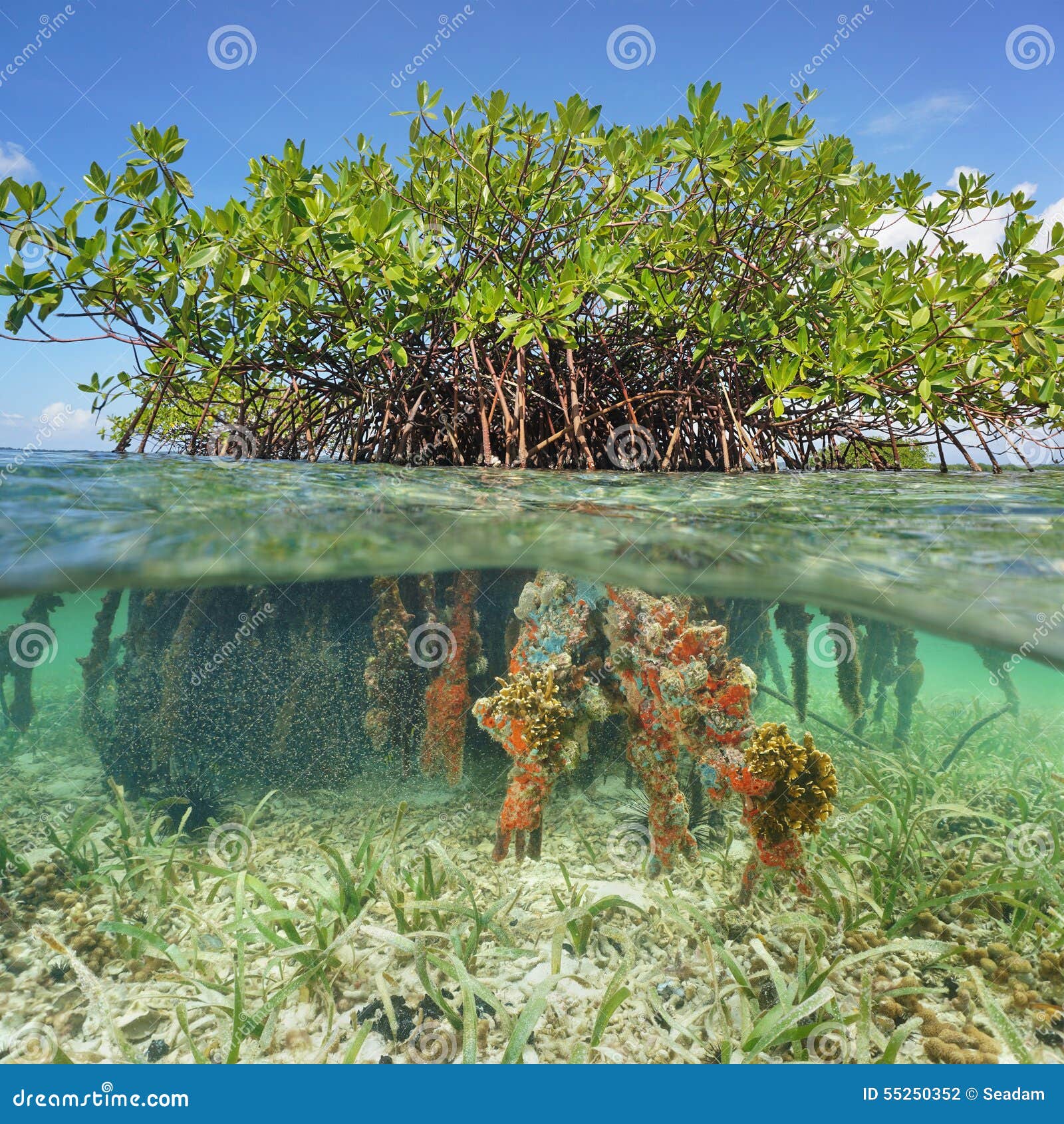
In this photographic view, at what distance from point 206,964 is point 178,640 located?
401 cm

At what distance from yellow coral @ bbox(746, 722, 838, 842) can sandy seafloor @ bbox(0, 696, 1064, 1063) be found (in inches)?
22.8

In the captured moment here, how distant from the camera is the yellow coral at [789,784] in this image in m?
4.32

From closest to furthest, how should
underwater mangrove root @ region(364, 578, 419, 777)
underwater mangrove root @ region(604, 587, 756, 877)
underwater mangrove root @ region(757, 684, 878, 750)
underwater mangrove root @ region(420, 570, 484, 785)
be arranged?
underwater mangrove root @ region(604, 587, 756, 877), underwater mangrove root @ region(757, 684, 878, 750), underwater mangrove root @ region(420, 570, 484, 785), underwater mangrove root @ region(364, 578, 419, 777)

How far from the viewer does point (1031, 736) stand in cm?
885

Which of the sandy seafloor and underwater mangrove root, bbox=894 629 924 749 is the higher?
underwater mangrove root, bbox=894 629 924 749

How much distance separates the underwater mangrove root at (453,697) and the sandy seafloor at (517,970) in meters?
1.31

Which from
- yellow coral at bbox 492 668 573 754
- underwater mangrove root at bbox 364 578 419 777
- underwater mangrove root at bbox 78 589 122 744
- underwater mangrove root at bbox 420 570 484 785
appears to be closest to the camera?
yellow coral at bbox 492 668 573 754

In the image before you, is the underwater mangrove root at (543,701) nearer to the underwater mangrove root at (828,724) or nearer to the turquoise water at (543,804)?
the turquoise water at (543,804)

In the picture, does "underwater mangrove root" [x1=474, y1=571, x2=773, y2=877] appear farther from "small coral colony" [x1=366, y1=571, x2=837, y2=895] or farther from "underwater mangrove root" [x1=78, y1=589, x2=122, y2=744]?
"underwater mangrove root" [x1=78, y1=589, x2=122, y2=744]

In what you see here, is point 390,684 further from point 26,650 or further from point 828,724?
point 828,724

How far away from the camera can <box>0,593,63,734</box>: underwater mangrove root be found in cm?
573

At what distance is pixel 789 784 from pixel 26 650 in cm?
672

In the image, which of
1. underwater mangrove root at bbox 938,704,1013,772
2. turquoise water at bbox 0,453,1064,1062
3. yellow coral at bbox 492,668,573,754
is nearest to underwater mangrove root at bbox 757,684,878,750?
turquoise water at bbox 0,453,1064,1062

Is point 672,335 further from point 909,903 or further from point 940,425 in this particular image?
point 909,903
